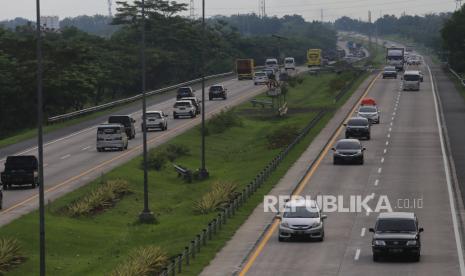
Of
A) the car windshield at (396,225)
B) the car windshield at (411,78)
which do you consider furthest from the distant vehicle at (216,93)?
the car windshield at (396,225)

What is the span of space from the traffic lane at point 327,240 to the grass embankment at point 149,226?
2.17 meters

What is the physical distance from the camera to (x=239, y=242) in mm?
44375

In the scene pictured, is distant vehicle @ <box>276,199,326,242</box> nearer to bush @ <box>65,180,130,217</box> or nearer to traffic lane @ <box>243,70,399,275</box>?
traffic lane @ <box>243,70,399,275</box>

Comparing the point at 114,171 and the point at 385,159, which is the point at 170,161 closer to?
the point at 114,171

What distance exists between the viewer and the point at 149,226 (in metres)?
53.2

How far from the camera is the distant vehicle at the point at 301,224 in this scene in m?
43.6

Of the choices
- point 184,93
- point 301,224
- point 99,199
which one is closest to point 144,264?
point 301,224

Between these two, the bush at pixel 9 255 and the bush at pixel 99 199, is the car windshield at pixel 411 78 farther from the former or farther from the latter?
the bush at pixel 9 255

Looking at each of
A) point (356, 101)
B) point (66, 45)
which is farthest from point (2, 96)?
point (356, 101)

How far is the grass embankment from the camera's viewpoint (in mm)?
44938

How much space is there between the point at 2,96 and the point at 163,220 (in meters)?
62.3

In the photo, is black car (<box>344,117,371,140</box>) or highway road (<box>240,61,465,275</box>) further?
black car (<box>344,117,371,140</box>)

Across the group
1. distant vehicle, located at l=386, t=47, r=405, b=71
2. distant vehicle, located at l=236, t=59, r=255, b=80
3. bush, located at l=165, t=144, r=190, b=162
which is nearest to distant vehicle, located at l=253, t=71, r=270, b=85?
distant vehicle, located at l=236, t=59, r=255, b=80

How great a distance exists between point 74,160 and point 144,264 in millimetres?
39913
